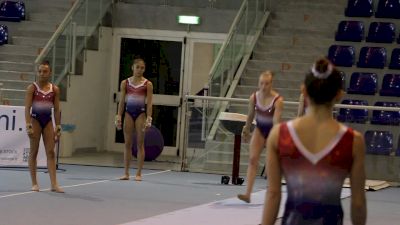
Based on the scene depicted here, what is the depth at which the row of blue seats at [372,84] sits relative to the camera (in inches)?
725

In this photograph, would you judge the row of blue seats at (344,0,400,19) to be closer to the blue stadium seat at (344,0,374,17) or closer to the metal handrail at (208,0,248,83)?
the blue stadium seat at (344,0,374,17)

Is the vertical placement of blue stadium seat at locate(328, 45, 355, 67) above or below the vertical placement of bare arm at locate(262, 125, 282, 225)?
above

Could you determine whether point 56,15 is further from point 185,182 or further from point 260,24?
point 185,182

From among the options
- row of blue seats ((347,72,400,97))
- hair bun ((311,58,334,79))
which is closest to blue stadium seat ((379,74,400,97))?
row of blue seats ((347,72,400,97))

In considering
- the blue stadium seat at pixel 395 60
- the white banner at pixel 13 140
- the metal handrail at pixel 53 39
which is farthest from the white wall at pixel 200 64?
the white banner at pixel 13 140

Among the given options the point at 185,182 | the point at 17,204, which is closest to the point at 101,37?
the point at 185,182

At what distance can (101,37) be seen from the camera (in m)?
20.1

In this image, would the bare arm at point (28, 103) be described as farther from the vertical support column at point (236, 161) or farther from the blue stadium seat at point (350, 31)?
the blue stadium seat at point (350, 31)

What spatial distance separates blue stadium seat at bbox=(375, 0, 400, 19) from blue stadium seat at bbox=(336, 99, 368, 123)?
298 centimetres

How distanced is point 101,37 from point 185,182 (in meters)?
7.00

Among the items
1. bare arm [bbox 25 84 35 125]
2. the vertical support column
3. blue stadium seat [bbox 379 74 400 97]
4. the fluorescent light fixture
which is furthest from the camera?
the fluorescent light fixture

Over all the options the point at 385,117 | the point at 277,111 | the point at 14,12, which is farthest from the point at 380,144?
the point at 14,12

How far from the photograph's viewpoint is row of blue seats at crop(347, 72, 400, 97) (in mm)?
18406

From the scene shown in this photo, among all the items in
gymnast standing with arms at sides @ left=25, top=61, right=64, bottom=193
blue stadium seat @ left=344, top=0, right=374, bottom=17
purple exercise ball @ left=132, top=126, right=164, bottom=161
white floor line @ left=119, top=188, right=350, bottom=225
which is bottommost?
white floor line @ left=119, top=188, right=350, bottom=225
